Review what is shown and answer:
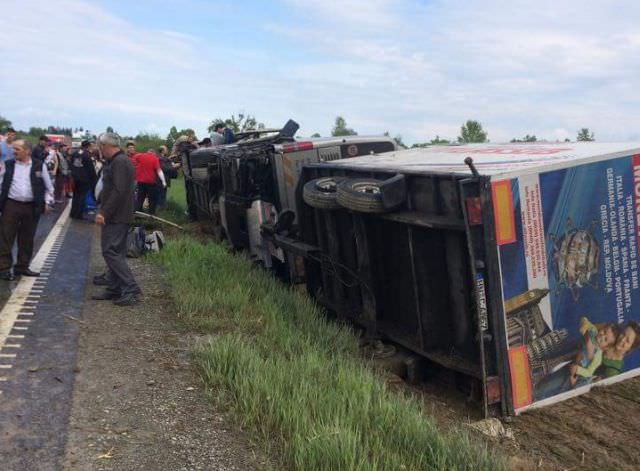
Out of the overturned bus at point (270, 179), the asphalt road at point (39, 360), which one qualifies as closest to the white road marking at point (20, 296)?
the asphalt road at point (39, 360)

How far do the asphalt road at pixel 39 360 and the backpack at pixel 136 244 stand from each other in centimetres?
76

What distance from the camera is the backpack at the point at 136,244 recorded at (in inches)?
389

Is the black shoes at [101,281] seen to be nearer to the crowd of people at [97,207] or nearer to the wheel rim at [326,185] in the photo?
the crowd of people at [97,207]

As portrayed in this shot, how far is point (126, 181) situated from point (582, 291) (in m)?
4.48

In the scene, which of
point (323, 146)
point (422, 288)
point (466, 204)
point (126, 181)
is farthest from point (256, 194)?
point (466, 204)

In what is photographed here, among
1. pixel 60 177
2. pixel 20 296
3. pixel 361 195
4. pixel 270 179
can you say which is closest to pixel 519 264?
pixel 361 195

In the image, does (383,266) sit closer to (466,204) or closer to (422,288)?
(422,288)

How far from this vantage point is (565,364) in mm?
4711

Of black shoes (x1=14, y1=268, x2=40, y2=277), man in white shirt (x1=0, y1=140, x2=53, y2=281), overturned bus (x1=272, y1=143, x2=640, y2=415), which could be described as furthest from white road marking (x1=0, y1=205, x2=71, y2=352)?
overturned bus (x1=272, y1=143, x2=640, y2=415)

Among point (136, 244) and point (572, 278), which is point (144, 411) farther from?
point (136, 244)

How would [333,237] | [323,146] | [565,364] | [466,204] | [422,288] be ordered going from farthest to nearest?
[323,146]
[333,237]
[422,288]
[565,364]
[466,204]

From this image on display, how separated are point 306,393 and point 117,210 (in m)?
3.67

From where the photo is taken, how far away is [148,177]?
14.8m

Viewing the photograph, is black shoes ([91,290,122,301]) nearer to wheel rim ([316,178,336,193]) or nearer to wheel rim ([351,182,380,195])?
wheel rim ([316,178,336,193])
